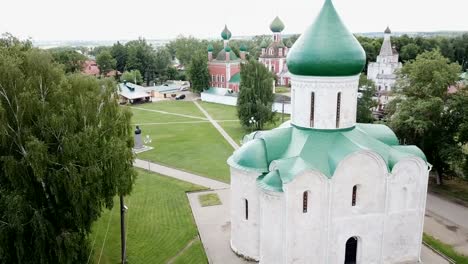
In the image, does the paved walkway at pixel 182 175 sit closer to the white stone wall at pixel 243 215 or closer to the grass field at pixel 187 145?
the grass field at pixel 187 145

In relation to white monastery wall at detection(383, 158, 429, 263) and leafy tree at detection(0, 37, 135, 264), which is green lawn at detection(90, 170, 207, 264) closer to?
leafy tree at detection(0, 37, 135, 264)

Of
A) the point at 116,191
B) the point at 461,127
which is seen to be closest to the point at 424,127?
the point at 461,127

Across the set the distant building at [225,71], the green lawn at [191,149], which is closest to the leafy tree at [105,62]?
the distant building at [225,71]

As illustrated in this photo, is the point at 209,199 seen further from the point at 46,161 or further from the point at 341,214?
the point at 46,161

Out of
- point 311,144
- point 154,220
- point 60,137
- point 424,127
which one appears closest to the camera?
point 60,137

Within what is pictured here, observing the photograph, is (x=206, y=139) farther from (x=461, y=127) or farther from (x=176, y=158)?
(x=461, y=127)

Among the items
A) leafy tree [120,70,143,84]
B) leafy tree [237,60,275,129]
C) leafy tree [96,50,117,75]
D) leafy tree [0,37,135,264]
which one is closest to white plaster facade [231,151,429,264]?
leafy tree [0,37,135,264]
